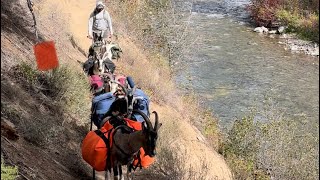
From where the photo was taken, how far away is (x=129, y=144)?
5508 millimetres

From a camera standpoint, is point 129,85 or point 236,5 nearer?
point 129,85

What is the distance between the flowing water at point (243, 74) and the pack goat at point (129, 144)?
11.5 meters

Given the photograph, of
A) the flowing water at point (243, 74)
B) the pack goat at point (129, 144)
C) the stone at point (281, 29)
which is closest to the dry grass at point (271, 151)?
the flowing water at point (243, 74)

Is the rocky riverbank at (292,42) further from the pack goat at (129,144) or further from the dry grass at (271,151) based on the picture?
the pack goat at (129,144)

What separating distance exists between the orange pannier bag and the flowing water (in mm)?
11423

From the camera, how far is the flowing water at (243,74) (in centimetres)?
1966

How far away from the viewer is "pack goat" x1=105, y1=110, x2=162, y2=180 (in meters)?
5.10

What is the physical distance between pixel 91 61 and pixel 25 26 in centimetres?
276

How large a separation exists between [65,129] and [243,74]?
16.1 m

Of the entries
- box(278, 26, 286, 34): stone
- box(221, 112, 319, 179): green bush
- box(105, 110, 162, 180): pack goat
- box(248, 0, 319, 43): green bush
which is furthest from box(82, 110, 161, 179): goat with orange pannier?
box(278, 26, 286, 34): stone

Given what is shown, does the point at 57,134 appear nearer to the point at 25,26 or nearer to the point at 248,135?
the point at 25,26

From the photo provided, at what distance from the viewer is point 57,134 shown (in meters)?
7.69

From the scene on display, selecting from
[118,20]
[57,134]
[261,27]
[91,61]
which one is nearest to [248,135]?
[91,61]

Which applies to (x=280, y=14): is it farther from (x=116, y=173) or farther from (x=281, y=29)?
(x=116, y=173)
